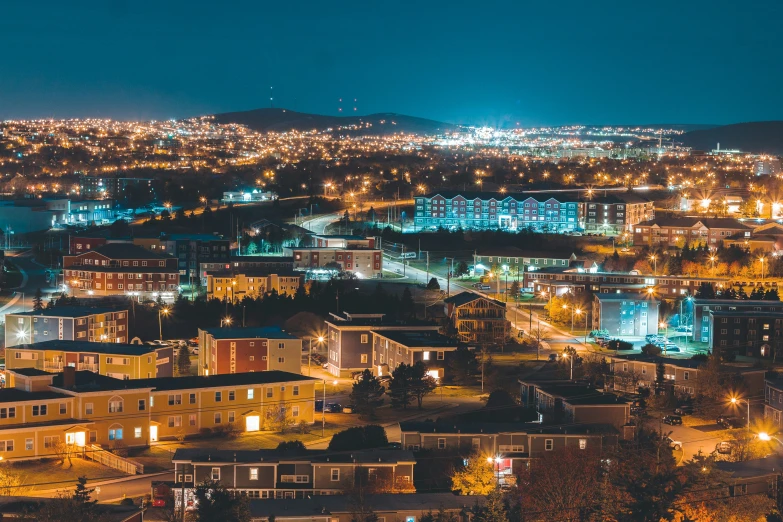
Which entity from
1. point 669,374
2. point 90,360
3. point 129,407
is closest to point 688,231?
point 669,374

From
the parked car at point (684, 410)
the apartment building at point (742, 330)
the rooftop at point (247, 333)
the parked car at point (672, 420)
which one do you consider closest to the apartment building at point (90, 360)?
the rooftop at point (247, 333)

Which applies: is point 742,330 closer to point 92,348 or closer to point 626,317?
point 626,317

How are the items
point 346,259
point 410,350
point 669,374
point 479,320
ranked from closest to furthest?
point 669,374 < point 410,350 < point 479,320 < point 346,259

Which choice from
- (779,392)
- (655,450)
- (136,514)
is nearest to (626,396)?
(779,392)

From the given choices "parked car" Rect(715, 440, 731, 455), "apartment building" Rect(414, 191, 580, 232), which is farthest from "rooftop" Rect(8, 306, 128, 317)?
"apartment building" Rect(414, 191, 580, 232)

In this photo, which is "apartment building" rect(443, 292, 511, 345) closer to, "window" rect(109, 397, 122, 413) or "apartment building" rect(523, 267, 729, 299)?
"apartment building" rect(523, 267, 729, 299)

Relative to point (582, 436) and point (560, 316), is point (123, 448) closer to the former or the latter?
point (582, 436)
